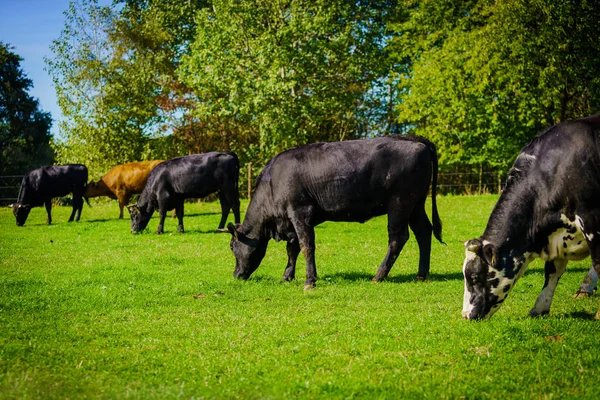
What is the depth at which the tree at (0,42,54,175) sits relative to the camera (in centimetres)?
5672

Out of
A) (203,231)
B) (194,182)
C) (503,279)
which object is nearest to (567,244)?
(503,279)

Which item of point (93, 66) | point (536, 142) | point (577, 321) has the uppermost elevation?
point (93, 66)

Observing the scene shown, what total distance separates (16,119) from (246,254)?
51.9 meters

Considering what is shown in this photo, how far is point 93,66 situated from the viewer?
43656 mm

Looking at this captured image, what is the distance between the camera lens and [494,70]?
115 ft

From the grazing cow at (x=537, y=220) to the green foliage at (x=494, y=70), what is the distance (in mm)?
24224

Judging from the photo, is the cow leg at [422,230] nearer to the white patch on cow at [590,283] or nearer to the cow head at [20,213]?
the white patch on cow at [590,283]

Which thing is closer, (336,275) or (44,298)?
(44,298)

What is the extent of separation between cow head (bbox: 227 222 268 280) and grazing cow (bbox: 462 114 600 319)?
18.3 ft

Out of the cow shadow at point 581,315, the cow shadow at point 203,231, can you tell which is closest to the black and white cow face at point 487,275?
the cow shadow at point 581,315

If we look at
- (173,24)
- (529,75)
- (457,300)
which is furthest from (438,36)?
(457,300)

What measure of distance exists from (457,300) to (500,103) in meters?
28.3

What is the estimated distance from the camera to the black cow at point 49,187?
28578 mm

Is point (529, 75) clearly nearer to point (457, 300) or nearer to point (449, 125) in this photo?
point (449, 125)
